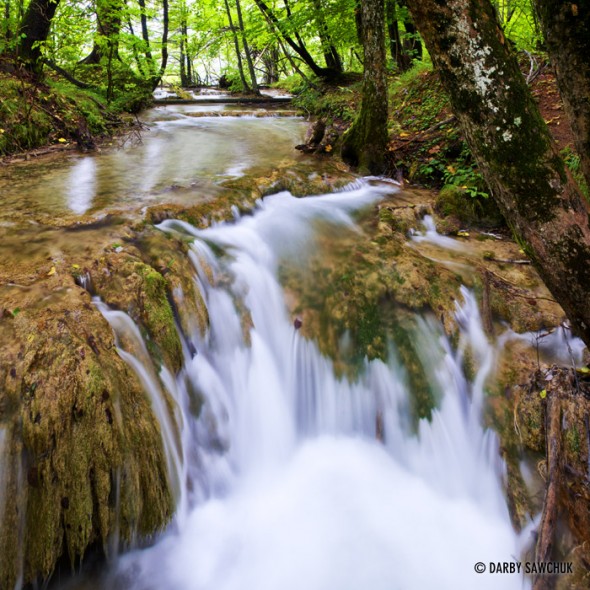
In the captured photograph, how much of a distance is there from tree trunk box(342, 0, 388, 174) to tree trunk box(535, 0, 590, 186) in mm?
3991

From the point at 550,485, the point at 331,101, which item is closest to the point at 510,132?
the point at 550,485

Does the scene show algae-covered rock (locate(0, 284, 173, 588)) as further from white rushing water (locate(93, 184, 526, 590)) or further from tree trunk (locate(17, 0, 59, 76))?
tree trunk (locate(17, 0, 59, 76))

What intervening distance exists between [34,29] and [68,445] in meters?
8.33

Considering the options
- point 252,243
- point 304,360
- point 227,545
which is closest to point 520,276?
point 304,360

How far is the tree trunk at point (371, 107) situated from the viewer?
5.51m

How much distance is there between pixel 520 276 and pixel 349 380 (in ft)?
Answer: 6.92

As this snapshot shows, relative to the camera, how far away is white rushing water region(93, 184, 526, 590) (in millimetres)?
2672

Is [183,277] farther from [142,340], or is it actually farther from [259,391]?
A: [259,391]

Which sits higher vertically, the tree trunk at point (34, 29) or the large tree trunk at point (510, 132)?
the tree trunk at point (34, 29)

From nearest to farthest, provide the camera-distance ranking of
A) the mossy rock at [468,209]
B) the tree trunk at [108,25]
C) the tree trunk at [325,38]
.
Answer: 1. the mossy rock at [468,209]
2. the tree trunk at [108,25]
3. the tree trunk at [325,38]

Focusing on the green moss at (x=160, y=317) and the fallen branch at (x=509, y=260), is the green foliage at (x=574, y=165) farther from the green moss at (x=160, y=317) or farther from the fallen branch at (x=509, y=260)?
the green moss at (x=160, y=317)

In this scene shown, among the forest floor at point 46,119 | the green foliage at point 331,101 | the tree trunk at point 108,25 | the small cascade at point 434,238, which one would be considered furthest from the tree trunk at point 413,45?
the small cascade at point 434,238

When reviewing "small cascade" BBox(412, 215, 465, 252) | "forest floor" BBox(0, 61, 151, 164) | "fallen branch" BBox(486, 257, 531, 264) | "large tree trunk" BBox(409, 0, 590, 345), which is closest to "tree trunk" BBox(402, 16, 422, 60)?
"forest floor" BBox(0, 61, 151, 164)

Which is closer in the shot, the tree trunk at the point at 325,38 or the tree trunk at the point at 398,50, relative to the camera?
the tree trunk at the point at 325,38
